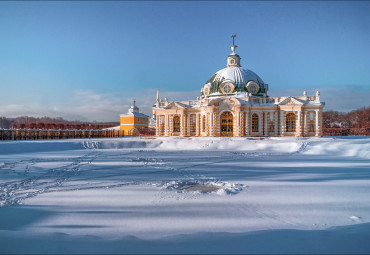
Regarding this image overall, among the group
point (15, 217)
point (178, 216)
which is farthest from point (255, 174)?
point (15, 217)

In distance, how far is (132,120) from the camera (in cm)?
6238

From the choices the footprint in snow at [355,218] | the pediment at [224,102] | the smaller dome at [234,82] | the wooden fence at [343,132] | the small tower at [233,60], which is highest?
the small tower at [233,60]

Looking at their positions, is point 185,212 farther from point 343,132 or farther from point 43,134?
point 343,132

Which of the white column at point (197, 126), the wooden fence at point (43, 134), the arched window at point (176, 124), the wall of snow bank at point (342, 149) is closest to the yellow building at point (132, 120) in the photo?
the wooden fence at point (43, 134)

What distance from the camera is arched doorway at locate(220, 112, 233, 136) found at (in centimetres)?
3738

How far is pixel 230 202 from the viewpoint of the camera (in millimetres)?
8086

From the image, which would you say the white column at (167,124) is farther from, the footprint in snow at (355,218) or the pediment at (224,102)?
the footprint in snow at (355,218)

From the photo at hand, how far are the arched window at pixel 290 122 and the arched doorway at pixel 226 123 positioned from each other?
26.2 ft

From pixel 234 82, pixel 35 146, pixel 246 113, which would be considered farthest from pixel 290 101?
pixel 35 146

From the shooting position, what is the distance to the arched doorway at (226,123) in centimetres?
3738

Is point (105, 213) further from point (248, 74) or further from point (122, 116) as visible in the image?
point (122, 116)

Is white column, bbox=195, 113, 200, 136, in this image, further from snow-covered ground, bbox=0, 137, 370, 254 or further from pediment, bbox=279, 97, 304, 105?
snow-covered ground, bbox=0, 137, 370, 254

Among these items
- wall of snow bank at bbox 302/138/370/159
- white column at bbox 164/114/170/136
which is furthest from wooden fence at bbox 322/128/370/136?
white column at bbox 164/114/170/136

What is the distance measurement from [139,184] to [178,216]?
4071mm
